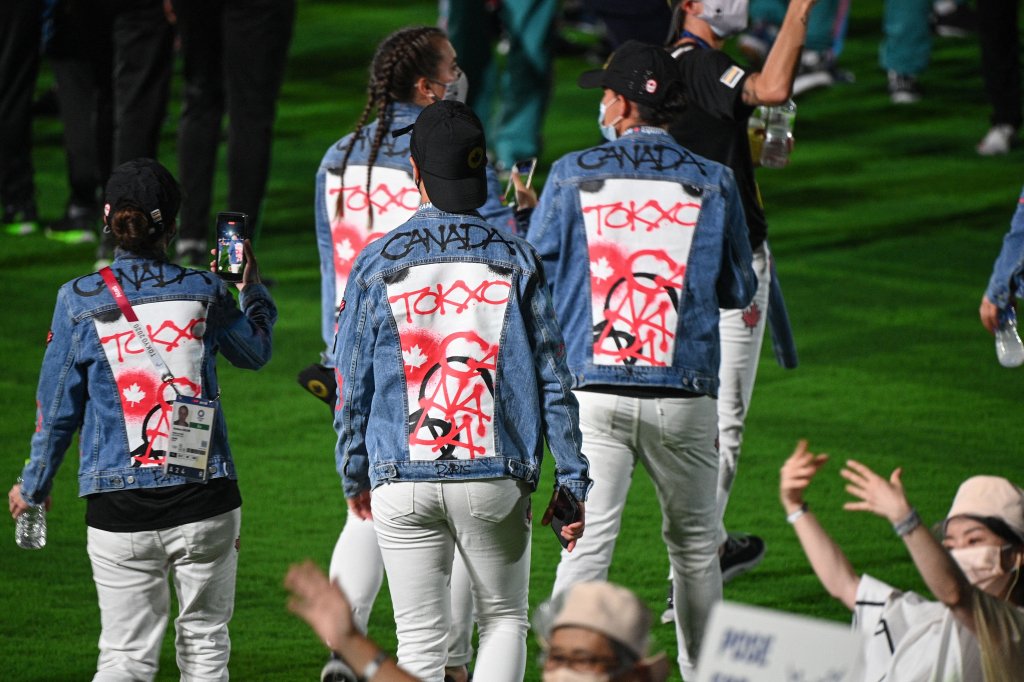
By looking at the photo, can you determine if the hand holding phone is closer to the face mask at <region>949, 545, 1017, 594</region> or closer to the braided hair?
the face mask at <region>949, 545, 1017, 594</region>

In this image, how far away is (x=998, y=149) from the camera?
38.7 ft

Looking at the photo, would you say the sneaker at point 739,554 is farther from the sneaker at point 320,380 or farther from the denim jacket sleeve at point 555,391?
the denim jacket sleeve at point 555,391

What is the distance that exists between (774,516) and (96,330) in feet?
9.92

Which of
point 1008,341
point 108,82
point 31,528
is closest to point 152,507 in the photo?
point 31,528

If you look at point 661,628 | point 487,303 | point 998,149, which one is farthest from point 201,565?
point 998,149

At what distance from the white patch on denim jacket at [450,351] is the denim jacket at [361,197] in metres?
1.06

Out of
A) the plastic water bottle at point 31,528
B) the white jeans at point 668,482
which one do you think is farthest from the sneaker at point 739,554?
the plastic water bottle at point 31,528

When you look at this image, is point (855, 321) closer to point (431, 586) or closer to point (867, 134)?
point (867, 134)

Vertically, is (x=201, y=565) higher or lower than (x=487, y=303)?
lower

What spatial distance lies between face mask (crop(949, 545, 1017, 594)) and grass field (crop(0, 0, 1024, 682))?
1.89m

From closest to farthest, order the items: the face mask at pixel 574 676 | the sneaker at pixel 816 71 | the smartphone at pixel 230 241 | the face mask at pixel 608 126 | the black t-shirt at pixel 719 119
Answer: the face mask at pixel 574 676 < the smartphone at pixel 230 241 < the face mask at pixel 608 126 < the black t-shirt at pixel 719 119 < the sneaker at pixel 816 71

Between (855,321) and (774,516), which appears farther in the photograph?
(855,321)

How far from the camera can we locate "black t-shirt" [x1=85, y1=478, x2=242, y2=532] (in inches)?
160

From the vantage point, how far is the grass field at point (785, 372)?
5492 millimetres
